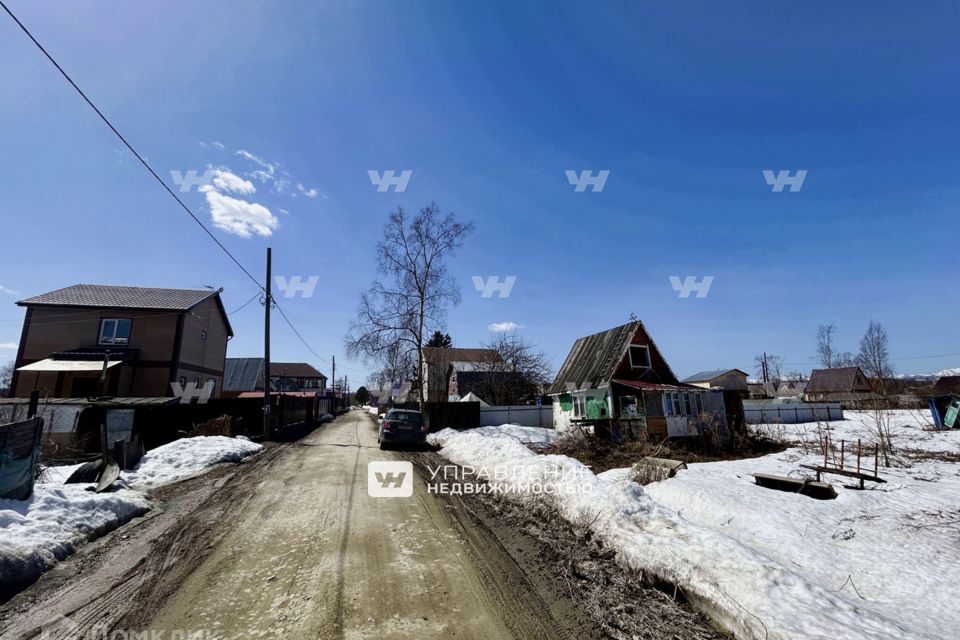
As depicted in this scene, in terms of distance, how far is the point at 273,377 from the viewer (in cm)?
6475

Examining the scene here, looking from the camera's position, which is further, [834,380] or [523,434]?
[834,380]

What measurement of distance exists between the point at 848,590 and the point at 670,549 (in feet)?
6.21

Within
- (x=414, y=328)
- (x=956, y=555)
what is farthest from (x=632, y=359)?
(x=956, y=555)

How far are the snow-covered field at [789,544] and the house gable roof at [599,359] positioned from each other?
43.1 feet

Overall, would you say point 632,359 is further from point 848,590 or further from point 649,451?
point 848,590

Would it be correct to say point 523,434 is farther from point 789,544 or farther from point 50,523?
point 50,523

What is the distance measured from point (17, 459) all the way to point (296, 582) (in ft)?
17.4

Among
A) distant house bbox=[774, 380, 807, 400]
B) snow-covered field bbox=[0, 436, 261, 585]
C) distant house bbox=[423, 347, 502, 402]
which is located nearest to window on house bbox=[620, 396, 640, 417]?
distant house bbox=[423, 347, 502, 402]

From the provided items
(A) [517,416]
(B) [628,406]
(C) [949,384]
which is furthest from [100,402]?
(C) [949,384]

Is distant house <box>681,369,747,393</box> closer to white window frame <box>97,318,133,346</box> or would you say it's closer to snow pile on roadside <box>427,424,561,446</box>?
snow pile on roadside <box>427,424,561,446</box>

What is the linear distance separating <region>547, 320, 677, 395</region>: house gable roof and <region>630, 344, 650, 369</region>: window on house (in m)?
0.53

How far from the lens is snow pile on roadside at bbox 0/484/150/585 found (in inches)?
167

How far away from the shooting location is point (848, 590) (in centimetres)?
435

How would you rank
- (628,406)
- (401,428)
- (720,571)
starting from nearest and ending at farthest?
(720,571) → (401,428) → (628,406)
